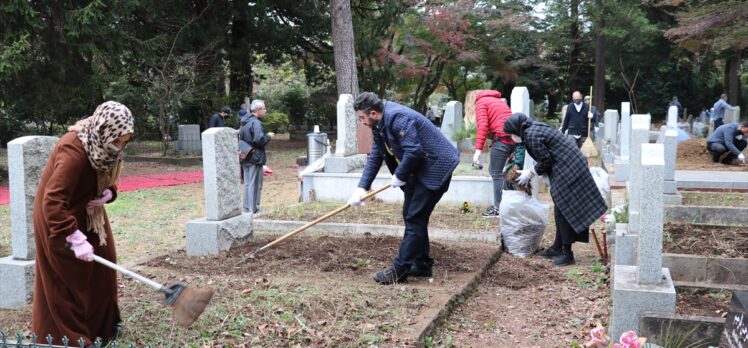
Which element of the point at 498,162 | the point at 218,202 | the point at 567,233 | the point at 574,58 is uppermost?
the point at 574,58

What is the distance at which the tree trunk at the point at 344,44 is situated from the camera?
Answer: 16.5 metres

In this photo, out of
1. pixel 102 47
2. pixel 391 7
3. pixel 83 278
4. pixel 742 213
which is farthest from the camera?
pixel 391 7

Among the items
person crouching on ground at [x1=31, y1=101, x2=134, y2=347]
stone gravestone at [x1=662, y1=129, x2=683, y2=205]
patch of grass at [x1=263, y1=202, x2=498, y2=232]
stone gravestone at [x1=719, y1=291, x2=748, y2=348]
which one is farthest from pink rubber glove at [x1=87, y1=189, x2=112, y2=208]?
stone gravestone at [x1=662, y1=129, x2=683, y2=205]

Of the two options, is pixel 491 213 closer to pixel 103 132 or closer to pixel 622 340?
pixel 622 340

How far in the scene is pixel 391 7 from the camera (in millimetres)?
21688

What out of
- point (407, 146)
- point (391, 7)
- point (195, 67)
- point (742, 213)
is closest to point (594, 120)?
point (391, 7)

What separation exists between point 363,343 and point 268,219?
14.7 ft

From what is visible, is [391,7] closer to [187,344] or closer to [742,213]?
[742,213]

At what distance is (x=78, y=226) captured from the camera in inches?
150

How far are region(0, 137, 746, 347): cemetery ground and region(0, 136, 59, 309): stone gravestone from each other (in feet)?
0.66

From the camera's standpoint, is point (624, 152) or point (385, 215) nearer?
point (385, 215)

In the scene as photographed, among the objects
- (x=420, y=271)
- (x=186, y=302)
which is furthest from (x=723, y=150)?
(x=186, y=302)

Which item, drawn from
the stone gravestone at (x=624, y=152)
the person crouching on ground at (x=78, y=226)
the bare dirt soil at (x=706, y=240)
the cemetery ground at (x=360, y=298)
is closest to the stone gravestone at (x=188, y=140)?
the cemetery ground at (x=360, y=298)

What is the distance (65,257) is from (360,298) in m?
1.96
